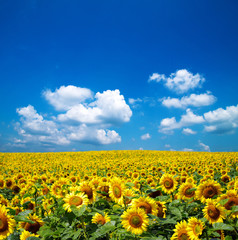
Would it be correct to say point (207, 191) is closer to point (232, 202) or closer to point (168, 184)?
point (232, 202)

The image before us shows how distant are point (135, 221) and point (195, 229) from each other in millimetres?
871

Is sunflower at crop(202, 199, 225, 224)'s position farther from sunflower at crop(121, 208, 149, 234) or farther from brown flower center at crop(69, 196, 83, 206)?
brown flower center at crop(69, 196, 83, 206)

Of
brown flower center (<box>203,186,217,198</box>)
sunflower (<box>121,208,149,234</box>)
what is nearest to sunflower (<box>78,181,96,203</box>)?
sunflower (<box>121,208,149,234</box>)

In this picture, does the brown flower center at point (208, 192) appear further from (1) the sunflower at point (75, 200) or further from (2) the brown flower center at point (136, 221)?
(1) the sunflower at point (75, 200)

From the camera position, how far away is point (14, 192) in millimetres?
6434

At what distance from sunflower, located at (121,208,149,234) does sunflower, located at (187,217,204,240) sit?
709 millimetres

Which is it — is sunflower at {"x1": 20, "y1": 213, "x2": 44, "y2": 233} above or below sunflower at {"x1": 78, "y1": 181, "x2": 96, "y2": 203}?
below

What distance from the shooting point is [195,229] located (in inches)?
98.3

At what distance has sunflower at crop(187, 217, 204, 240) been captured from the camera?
2433 millimetres

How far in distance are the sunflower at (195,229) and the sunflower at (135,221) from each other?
0.71 meters

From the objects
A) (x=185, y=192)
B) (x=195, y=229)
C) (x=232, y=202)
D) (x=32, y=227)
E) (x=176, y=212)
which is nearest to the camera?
(x=195, y=229)

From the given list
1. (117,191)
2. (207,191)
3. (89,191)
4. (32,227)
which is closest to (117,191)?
(117,191)

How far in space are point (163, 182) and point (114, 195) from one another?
1390 mm

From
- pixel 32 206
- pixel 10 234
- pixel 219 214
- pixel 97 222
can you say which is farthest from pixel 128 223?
pixel 32 206
